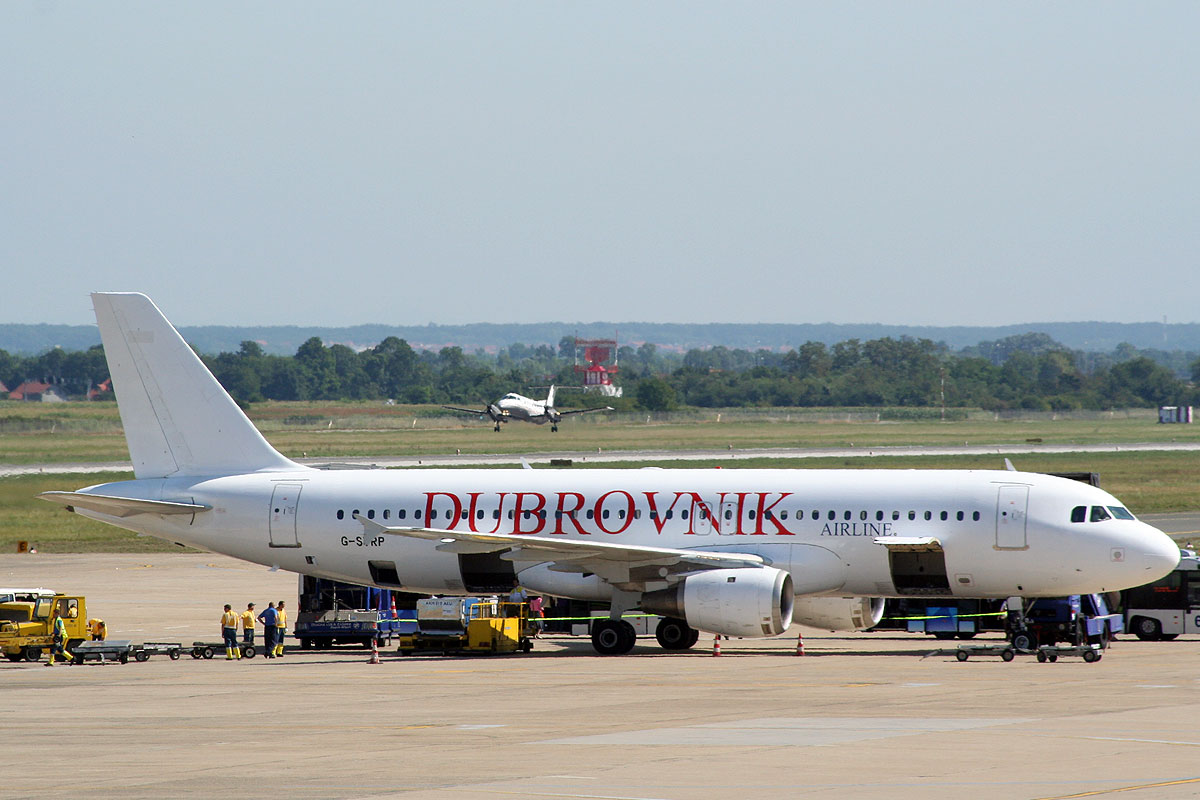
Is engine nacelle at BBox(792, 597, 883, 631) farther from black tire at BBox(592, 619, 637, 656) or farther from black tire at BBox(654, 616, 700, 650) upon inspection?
black tire at BBox(592, 619, 637, 656)

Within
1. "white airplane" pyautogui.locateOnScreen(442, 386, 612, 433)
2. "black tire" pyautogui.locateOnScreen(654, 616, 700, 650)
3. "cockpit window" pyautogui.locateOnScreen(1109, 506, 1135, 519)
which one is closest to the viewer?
"cockpit window" pyautogui.locateOnScreen(1109, 506, 1135, 519)

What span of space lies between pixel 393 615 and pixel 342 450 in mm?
78992

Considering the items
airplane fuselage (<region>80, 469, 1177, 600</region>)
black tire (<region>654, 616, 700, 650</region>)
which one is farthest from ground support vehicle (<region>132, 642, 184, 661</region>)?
black tire (<region>654, 616, 700, 650</region>)

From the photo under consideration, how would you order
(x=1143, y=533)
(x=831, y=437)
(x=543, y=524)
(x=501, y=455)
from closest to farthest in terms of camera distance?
(x=1143, y=533) → (x=543, y=524) → (x=501, y=455) → (x=831, y=437)

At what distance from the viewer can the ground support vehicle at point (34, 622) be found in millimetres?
39625

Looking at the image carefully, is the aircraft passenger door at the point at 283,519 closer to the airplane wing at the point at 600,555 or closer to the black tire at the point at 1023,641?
the airplane wing at the point at 600,555

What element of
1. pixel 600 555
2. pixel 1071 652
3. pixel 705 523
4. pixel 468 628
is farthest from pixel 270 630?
pixel 1071 652

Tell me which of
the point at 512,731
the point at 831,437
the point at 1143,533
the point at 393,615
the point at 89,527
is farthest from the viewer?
the point at 831,437

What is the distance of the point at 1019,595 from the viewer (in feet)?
125

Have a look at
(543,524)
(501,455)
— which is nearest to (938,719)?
(543,524)

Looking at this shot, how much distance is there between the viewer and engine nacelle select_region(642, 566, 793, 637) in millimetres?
36344

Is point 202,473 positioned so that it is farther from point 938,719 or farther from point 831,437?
point 831,437

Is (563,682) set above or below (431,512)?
below

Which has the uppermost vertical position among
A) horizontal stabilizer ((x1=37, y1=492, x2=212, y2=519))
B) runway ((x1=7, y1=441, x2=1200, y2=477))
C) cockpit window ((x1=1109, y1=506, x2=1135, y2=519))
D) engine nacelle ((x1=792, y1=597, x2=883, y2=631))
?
cockpit window ((x1=1109, y1=506, x2=1135, y2=519))
